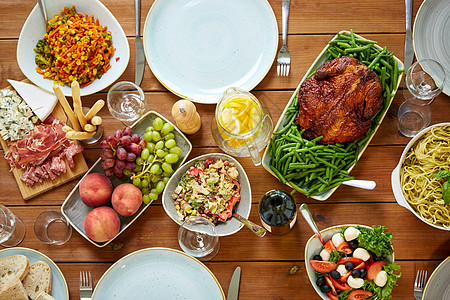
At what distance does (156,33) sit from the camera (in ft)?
7.25

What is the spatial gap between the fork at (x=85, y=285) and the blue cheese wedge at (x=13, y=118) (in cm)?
77

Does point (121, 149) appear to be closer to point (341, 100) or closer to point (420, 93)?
point (341, 100)

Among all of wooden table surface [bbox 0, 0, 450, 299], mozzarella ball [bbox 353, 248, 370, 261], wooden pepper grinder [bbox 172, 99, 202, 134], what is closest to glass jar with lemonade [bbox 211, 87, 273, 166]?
wooden pepper grinder [bbox 172, 99, 202, 134]

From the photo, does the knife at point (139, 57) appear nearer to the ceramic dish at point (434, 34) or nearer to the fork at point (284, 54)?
the fork at point (284, 54)

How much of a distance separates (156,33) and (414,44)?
4.27 ft

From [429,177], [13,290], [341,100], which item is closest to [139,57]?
[341,100]

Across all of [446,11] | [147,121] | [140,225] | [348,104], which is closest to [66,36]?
[147,121]

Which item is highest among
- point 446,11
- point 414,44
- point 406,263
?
point 446,11

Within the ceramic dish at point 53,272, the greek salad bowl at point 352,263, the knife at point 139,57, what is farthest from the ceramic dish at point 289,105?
the ceramic dish at point 53,272

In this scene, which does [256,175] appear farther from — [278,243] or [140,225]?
[140,225]

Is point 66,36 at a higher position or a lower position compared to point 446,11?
lower

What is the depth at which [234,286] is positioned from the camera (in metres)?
2.12

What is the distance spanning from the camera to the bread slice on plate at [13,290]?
199 centimetres

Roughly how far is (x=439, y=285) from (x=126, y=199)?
154cm
